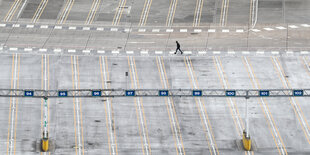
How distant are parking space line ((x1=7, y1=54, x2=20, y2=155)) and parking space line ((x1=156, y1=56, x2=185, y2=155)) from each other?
750 inches

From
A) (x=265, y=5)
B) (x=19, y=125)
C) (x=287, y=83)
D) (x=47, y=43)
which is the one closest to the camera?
(x=19, y=125)

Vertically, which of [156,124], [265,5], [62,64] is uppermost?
[265,5]

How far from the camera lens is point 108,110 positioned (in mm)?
115375

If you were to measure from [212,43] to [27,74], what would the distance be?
27.4 meters

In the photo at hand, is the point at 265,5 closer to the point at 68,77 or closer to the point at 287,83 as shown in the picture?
the point at 287,83

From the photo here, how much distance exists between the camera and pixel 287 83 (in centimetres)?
12194

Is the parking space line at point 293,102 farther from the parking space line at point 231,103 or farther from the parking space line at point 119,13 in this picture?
the parking space line at point 119,13

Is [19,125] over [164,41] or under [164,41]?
under

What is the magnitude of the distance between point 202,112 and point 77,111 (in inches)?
618

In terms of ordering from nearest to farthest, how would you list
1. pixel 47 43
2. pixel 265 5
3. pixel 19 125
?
pixel 19 125 → pixel 47 43 → pixel 265 5

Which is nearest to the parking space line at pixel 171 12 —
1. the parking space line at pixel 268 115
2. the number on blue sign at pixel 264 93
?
the parking space line at pixel 268 115

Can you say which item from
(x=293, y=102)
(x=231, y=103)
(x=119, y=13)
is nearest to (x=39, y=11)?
(x=119, y=13)

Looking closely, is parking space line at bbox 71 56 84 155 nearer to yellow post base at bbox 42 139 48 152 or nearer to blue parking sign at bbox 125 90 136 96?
yellow post base at bbox 42 139 48 152

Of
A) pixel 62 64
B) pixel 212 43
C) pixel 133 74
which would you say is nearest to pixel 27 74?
pixel 62 64
